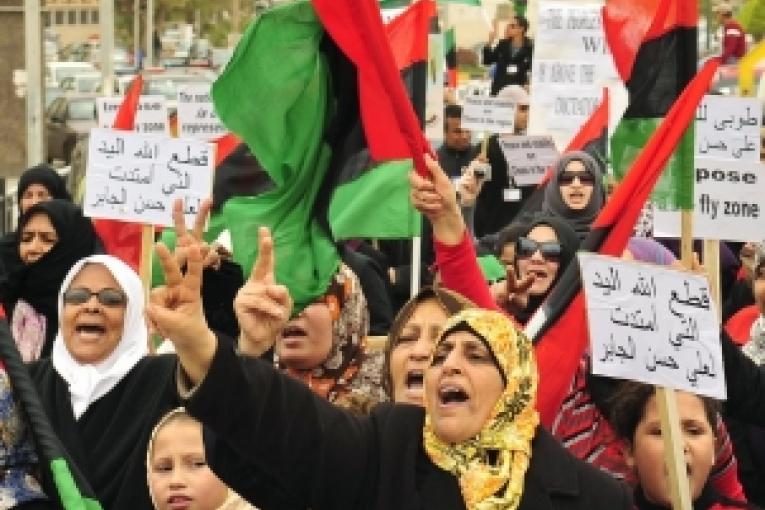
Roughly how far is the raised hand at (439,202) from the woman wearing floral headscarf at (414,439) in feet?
3.21

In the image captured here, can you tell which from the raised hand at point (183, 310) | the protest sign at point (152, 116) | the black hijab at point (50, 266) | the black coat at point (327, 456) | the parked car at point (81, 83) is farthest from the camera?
the parked car at point (81, 83)

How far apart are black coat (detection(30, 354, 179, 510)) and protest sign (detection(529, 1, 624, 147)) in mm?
7213

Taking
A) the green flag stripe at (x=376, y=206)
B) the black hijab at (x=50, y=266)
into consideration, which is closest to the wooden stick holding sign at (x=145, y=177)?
the black hijab at (x=50, y=266)

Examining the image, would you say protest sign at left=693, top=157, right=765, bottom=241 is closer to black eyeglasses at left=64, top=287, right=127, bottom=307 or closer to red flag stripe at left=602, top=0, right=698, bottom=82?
red flag stripe at left=602, top=0, right=698, bottom=82

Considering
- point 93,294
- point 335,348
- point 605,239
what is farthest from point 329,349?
point 605,239

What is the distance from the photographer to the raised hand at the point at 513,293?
24.0 feet

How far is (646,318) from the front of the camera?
19.4 ft

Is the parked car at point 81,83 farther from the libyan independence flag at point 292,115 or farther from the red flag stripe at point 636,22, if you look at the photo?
the libyan independence flag at point 292,115

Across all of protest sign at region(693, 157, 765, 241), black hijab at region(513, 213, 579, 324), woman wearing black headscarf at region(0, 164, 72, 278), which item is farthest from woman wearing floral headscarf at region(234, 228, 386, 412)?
woman wearing black headscarf at region(0, 164, 72, 278)

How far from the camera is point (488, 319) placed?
5.05 m

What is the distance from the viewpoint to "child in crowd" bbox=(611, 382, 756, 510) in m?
5.93

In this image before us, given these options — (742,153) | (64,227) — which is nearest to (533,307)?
(742,153)

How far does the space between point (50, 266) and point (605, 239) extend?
9.72 feet

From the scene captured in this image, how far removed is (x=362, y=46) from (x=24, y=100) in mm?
16547
